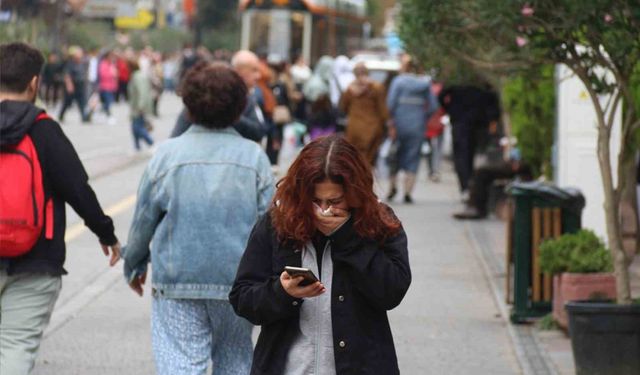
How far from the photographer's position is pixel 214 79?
582 centimetres

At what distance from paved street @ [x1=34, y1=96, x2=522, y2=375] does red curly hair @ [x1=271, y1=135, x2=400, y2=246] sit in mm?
3975

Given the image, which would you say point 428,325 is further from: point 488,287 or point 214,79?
point 214,79

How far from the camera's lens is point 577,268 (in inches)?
348

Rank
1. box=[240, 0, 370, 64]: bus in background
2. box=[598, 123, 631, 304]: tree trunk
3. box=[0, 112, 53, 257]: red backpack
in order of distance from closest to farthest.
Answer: box=[0, 112, 53, 257]: red backpack → box=[598, 123, 631, 304]: tree trunk → box=[240, 0, 370, 64]: bus in background

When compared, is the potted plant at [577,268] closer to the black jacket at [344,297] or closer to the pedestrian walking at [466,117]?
the black jacket at [344,297]

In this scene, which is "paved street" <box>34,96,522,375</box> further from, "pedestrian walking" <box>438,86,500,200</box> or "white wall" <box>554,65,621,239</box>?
"pedestrian walking" <box>438,86,500,200</box>

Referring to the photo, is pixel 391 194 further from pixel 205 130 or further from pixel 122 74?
pixel 122 74

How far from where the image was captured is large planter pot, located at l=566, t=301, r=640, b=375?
7.28 metres

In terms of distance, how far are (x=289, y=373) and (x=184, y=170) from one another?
63.1 inches

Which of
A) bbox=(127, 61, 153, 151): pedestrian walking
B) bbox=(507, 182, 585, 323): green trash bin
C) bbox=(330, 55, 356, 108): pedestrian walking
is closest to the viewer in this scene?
bbox=(507, 182, 585, 323): green trash bin

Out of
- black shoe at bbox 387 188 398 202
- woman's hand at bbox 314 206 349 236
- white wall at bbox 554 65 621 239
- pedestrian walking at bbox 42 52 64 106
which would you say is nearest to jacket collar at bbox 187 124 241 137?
woman's hand at bbox 314 206 349 236

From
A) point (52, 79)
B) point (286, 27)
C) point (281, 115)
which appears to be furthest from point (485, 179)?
point (52, 79)

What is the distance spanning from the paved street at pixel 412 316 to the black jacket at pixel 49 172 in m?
2.33

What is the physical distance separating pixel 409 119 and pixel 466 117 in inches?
39.5
